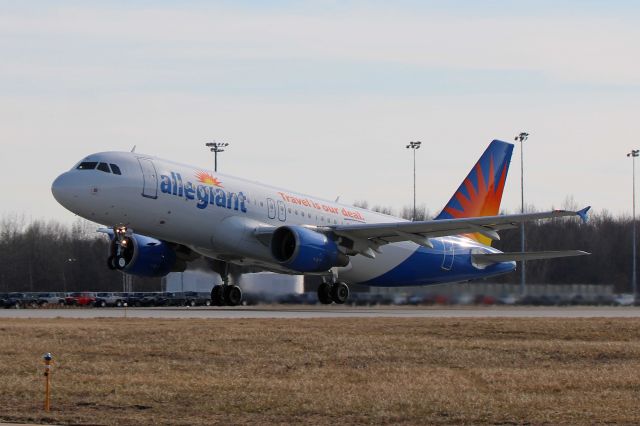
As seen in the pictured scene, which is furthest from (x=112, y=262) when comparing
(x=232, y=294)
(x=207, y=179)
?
(x=232, y=294)

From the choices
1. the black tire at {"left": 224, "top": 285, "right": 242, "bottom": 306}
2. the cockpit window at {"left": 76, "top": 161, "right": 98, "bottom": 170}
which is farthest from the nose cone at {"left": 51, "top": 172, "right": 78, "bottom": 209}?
the black tire at {"left": 224, "top": 285, "right": 242, "bottom": 306}

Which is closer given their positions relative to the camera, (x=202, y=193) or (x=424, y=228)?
(x=202, y=193)

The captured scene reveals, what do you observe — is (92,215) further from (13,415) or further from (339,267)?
(13,415)

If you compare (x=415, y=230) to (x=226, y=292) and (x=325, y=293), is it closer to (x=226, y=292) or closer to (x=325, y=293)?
(x=325, y=293)

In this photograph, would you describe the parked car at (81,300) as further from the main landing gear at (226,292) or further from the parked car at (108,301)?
the main landing gear at (226,292)

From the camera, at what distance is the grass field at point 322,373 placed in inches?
742

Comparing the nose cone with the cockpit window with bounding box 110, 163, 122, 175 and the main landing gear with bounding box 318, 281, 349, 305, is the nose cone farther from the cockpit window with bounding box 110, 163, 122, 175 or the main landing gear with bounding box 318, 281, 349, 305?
the main landing gear with bounding box 318, 281, 349, 305

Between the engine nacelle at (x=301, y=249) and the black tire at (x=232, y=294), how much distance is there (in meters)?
5.12

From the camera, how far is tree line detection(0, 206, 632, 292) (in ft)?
209

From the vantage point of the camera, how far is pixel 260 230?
46625 mm

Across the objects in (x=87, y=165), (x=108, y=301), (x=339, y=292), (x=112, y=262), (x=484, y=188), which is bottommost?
(x=108, y=301)

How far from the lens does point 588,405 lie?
19891 millimetres

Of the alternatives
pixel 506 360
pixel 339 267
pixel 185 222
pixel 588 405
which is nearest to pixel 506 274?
pixel 339 267

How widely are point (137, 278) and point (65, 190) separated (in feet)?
207
